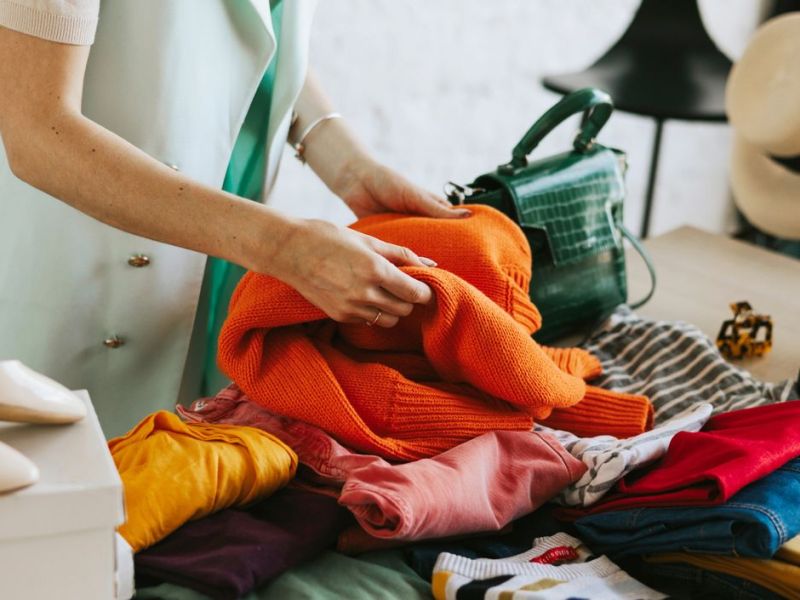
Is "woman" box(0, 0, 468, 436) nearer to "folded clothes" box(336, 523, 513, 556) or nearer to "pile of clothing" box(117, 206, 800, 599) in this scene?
"pile of clothing" box(117, 206, 800, 599)

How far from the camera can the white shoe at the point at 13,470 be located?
0.53m

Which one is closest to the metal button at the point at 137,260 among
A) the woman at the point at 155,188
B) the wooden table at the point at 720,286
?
the woman at the point at 155,188

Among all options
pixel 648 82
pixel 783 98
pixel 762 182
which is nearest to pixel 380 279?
pixel 783 98

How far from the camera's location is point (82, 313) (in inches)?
42.1

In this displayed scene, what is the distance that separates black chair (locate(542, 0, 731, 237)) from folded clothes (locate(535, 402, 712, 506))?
1.28 meters

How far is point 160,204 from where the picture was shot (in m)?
0.83

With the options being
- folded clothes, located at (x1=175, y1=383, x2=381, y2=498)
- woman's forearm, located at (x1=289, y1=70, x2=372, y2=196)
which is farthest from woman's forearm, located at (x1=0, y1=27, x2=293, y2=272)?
woman's forearm, located at (x1=289, y1=70, x2=372, y2=196)

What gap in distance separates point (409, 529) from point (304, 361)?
0.19 meters

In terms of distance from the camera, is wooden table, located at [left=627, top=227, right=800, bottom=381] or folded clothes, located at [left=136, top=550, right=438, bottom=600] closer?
folded clothes, located at [left=136, top=550, right=438, bottom=600]

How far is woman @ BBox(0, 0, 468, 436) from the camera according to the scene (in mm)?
817

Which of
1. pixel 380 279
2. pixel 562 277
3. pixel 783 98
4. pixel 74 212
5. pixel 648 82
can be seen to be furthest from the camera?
pixel 648 82

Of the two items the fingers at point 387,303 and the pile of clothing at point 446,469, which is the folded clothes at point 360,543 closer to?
the pile of clothing at point 446,469

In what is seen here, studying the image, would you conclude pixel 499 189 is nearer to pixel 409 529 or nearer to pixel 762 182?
pixel 409 529

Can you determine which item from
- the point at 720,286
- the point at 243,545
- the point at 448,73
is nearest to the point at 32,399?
the point at 243,545
